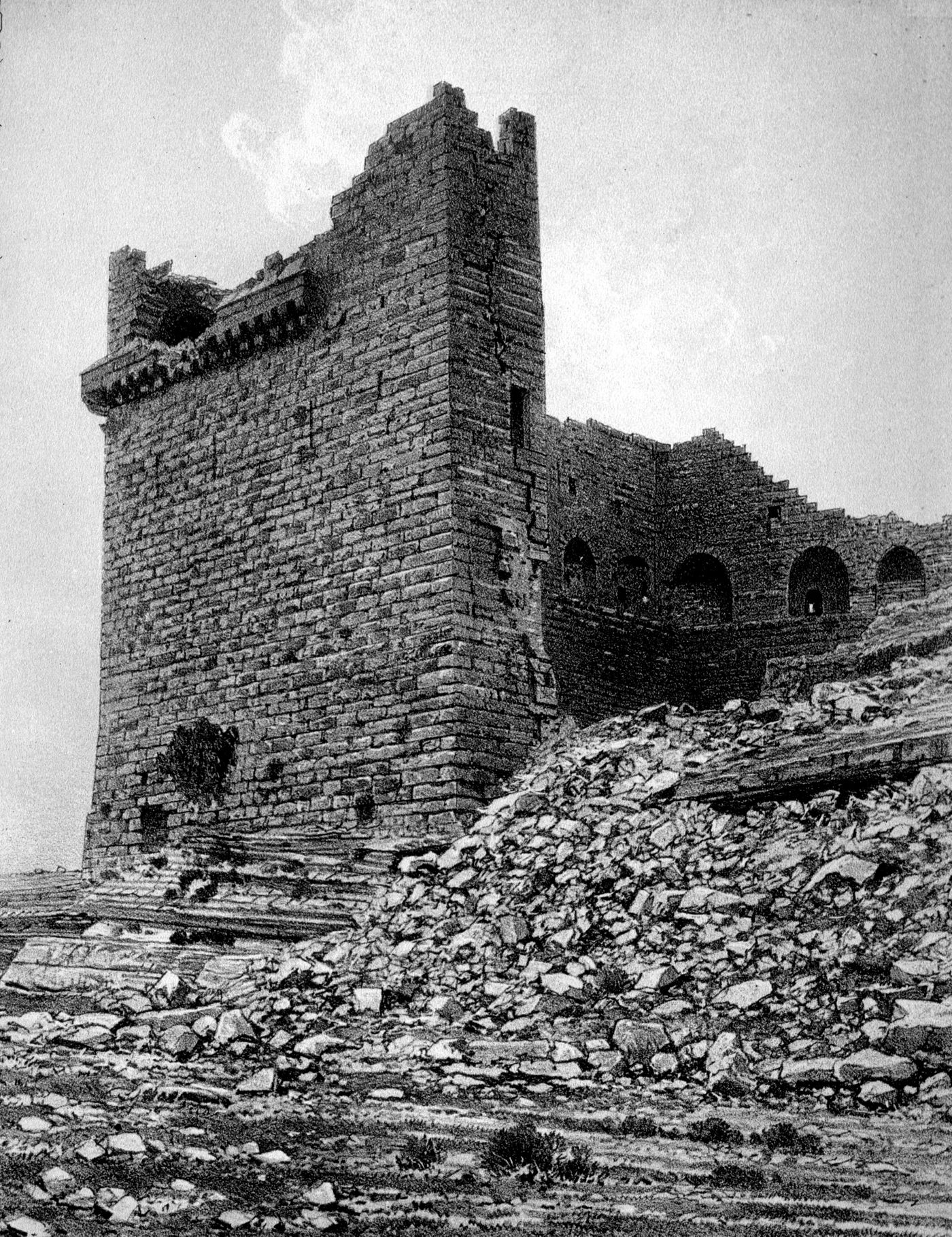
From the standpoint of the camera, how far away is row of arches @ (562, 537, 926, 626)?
95.9 ft

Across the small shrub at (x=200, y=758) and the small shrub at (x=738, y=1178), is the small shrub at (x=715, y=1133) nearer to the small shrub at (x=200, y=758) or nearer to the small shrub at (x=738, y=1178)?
the small shrub at (x=738, y=1178)

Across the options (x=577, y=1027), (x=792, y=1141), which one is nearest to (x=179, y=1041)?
(x=577, y=1027)

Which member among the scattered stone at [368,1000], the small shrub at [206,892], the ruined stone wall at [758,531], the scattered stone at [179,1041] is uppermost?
the ruined stone wall at [758,531]

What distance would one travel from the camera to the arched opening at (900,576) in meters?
29.1

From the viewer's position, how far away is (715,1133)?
7.27 meters

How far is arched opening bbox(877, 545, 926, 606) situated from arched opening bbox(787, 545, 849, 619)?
2.52 ft

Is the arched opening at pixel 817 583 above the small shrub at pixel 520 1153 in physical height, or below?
above

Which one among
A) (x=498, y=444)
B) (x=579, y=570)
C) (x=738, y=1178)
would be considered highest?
(x=579, y=570)

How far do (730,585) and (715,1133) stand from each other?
76.9 ft

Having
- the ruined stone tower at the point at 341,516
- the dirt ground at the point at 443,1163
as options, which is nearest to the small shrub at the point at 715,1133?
the dirt ground at the point at 443,1163

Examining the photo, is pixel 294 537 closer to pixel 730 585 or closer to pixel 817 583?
pixel 730 585

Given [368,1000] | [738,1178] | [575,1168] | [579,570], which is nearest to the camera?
[738,1178]

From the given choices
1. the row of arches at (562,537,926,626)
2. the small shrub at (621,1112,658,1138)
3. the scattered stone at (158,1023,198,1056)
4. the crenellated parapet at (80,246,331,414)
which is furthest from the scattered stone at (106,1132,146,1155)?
the row of arches at (562,537,926,626)

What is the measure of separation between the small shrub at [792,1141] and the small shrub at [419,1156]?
175cm
